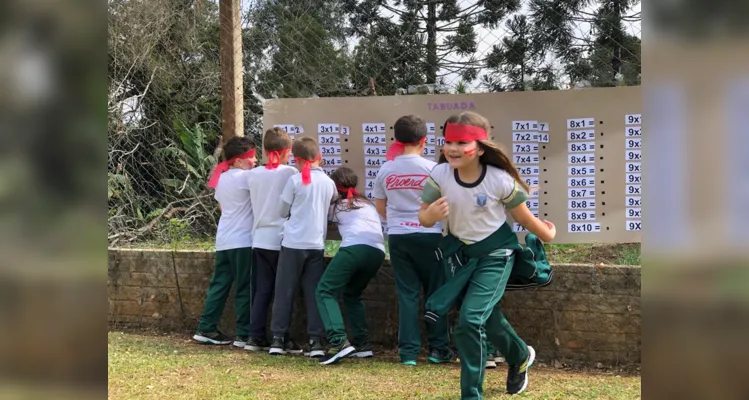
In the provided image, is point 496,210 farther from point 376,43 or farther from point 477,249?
point 376,43

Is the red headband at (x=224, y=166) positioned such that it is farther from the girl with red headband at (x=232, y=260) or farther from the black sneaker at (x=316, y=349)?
the black sneaker at (x=316, y=349)

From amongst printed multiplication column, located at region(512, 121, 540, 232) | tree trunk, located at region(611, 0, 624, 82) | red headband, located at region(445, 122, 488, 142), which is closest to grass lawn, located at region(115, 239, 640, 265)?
printed multiplication column, located at region(512, 121, 540, 232)

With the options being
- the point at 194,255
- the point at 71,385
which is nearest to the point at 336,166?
the point at 194,255

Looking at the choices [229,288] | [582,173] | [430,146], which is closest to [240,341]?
[229,288]

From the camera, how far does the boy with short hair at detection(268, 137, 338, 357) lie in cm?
500

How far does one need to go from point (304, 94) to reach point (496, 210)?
2.56 m

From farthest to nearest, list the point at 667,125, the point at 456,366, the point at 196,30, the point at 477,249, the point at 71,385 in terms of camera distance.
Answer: the point at 196,30
the point at 456,366
the point at 477,249
the point at 71,385
the point at 667,125

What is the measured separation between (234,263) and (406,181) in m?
1.62

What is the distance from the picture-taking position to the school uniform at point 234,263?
211 inches

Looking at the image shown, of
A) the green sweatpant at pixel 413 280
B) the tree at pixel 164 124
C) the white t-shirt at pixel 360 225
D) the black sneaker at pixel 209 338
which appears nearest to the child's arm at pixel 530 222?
the green sweatpant at pixel 413 280

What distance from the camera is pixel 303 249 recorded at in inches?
197

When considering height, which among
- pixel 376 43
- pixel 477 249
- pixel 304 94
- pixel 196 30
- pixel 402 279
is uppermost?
pixel 196 30

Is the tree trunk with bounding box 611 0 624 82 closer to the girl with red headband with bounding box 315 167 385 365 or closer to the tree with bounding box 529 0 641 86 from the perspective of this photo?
the tree with bounding box 529 0 641 86

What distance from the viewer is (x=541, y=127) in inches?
200
